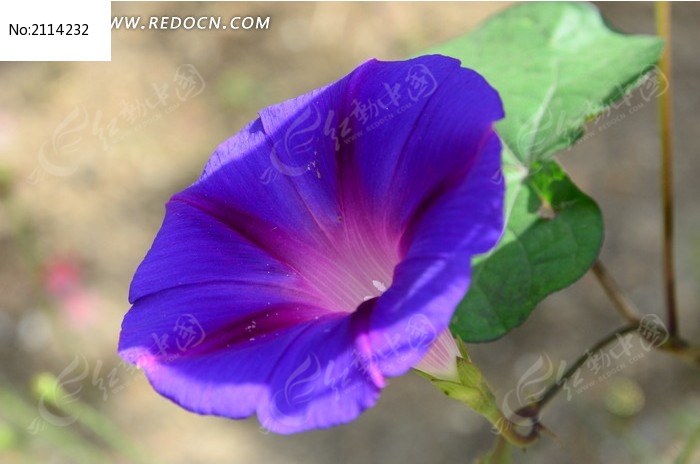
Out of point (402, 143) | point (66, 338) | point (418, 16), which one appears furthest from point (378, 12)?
point (402, 143)

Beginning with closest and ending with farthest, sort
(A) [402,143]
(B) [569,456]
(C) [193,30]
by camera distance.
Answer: (A) [402,143], (B) [569,456], (C) [193,30]

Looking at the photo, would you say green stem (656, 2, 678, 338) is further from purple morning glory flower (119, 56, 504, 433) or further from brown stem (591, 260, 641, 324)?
purple morning glory flower (119, 56, 504, 433)

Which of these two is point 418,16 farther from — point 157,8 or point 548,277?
point 548,277

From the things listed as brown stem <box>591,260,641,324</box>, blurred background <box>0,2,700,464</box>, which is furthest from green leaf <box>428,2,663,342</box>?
blurred background <box>0,2,700,464</box>

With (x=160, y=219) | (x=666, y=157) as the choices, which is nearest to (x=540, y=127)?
(x=666, y=157)

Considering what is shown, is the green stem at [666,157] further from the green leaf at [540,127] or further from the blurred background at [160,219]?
the blurred background at [160,219]

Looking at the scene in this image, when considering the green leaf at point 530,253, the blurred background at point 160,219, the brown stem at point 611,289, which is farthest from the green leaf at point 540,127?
the blurred background at point 160,219

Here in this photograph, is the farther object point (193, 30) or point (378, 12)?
point (193, 30)
